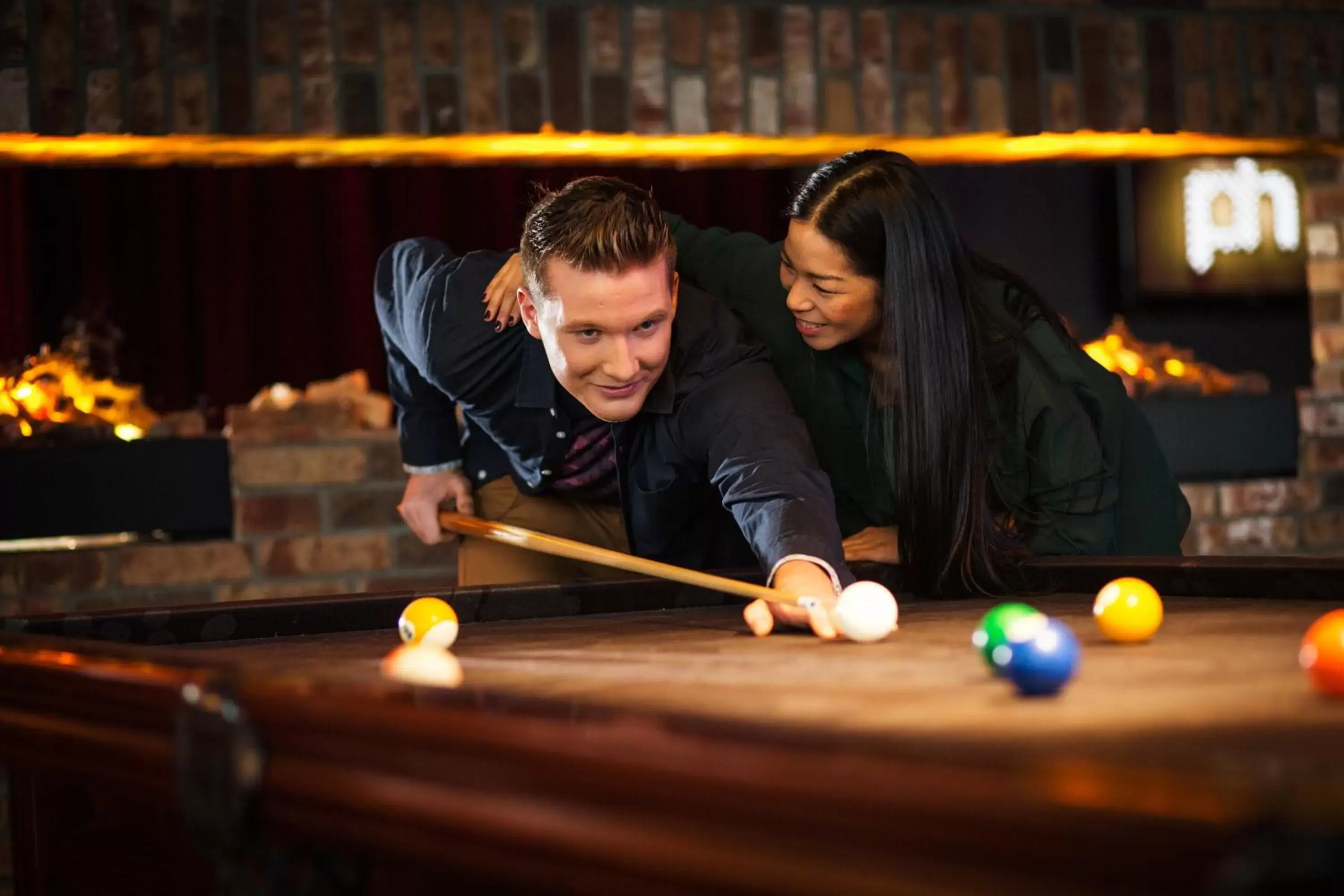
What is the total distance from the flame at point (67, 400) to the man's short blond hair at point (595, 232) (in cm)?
176

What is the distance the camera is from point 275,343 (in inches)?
210

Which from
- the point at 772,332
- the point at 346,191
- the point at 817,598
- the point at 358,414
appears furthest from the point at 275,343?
the point at 817,598

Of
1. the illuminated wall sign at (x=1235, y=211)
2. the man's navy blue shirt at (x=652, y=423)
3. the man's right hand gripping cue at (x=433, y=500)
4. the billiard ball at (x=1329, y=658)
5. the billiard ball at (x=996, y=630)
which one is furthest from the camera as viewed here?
the illuminated wall sign at (x=1235, y=211)

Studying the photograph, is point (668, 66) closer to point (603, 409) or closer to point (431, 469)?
point (431, 469)

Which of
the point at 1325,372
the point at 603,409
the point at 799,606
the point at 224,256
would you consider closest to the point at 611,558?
the point at 603,409

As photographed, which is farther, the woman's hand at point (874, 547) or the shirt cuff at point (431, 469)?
the shirt cuff at point (431, 469)

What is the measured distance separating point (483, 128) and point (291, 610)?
2105mm

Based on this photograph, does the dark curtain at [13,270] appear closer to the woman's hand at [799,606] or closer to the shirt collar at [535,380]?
the shirt collar at [535,380]

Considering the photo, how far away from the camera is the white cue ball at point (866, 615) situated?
65.7 inches

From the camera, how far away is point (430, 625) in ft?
5.72

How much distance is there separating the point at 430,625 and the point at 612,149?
2559 millimetres

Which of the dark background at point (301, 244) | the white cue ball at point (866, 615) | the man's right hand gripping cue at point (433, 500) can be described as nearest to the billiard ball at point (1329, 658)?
the white cue ball at point (866, 615)

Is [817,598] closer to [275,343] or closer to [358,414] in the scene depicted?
[358,414]

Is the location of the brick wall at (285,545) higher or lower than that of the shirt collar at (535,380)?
lower
